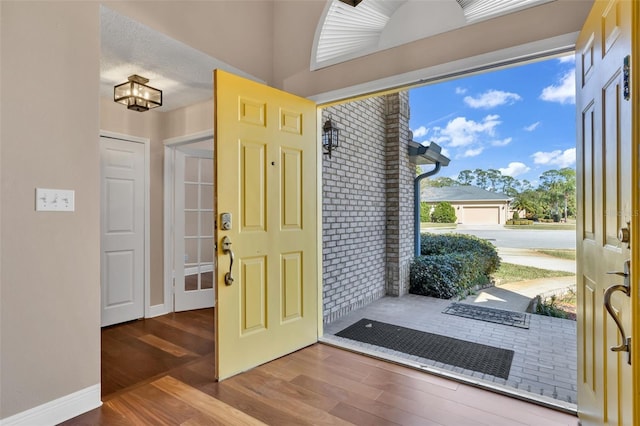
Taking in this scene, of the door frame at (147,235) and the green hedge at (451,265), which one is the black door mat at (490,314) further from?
the door frame at (147,235)

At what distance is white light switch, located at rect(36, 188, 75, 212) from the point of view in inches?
69.9

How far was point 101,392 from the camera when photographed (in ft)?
7.15

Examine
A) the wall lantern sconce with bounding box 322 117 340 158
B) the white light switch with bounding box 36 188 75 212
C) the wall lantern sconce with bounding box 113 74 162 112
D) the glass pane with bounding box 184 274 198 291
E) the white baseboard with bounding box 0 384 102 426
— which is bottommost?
the white baseboard with bounding box 0 384 102 426

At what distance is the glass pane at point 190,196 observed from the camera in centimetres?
420

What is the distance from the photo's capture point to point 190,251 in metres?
4.23

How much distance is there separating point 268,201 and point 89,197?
1.17m

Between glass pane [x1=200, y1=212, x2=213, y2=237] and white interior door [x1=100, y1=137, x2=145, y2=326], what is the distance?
28.5 inches

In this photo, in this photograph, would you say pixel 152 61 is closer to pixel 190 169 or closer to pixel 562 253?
pixel 190 169

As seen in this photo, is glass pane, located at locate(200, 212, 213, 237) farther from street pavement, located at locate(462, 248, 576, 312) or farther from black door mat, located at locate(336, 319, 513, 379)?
street pavement, located at locate(462, 248, 576, 312)

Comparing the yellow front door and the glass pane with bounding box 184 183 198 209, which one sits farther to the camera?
the glass pane with bounding box 184 183 198 209

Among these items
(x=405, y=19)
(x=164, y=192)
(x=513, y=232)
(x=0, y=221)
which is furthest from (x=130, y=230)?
(x=513, y=232)

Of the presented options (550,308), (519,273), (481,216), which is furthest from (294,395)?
(481,216)

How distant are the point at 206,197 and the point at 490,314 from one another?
409 centimetres

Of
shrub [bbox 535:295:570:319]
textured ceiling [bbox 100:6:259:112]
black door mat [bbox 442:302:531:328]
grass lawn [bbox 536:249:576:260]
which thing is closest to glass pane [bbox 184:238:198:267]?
textured ceiling [bbox 100:6:259:112]
